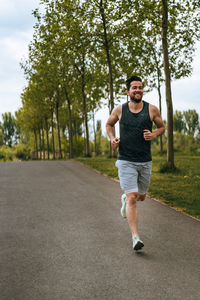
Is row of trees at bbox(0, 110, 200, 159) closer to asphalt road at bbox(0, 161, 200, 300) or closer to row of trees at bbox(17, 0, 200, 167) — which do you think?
row of trees at bbox(17, 0, 200, 167)

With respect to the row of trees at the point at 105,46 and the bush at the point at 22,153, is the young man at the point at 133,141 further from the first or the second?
the bush at the point at 22,153

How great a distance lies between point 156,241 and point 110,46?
18.4m

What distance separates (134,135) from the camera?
4.86m

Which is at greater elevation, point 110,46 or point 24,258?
point 110,46

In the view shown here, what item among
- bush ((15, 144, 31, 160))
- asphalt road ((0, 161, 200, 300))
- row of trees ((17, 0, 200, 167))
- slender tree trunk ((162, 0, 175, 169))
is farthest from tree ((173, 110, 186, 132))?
asphalt road ((0, 161, 200, 300))

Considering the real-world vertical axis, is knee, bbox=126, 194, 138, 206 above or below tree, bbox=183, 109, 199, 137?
below

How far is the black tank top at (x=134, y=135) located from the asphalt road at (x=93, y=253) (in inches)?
48.6

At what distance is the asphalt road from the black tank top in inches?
48.6

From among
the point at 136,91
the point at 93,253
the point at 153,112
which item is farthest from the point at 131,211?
the point at 136,91

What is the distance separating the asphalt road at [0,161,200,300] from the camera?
346 centimetres

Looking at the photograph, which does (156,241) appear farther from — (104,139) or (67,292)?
(104,139)

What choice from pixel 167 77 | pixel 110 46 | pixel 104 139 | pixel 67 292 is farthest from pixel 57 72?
pixel 104 139

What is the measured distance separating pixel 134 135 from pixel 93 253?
163 cm

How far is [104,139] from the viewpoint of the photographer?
8544cm
